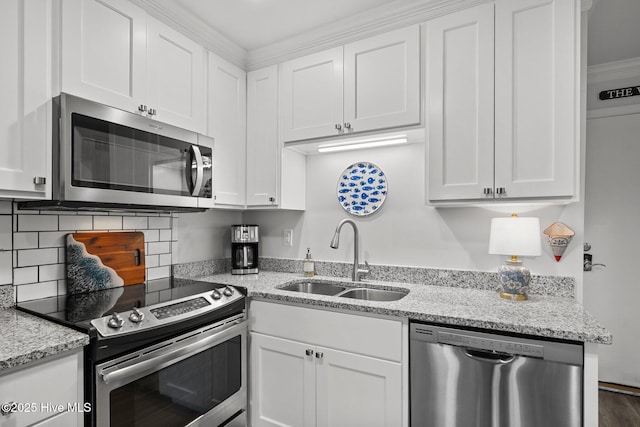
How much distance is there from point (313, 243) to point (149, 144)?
131cm

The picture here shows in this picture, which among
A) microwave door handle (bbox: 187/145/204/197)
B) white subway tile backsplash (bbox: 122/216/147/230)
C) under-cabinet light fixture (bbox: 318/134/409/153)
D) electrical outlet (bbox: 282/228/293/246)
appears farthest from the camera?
electrical outlet (bbox: 282/228/293/246)

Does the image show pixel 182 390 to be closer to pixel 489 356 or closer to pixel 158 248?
pixel 158 248

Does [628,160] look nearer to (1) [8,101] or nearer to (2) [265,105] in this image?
(2) [265,105]

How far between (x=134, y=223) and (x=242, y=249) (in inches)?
29.0

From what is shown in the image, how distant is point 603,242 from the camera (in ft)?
9.24

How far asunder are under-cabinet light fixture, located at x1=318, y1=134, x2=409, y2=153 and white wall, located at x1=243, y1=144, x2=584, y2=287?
0.08 metres

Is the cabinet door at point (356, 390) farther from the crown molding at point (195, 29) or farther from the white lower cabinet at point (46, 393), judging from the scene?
the crown molding at point (195, 29)

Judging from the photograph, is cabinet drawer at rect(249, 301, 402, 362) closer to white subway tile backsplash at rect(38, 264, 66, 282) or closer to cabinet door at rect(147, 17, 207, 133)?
white subway tile backsplash at rect(38, 264, 66, 282)

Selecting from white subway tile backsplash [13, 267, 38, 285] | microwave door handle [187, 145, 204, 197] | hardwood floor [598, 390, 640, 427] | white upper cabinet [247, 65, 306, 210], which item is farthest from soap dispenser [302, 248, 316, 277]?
hardwood floor [598, 390, 640, 427]

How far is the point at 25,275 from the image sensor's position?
5.16 feet

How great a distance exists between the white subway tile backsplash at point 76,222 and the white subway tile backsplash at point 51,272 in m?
0.19

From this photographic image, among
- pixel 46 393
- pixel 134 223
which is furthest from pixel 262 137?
pixel 46 393

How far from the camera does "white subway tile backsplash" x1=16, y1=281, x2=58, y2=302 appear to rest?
156 cm

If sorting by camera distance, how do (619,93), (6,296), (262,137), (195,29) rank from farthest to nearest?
(619,93)
(262,137)
(195,29)
(6,296)
